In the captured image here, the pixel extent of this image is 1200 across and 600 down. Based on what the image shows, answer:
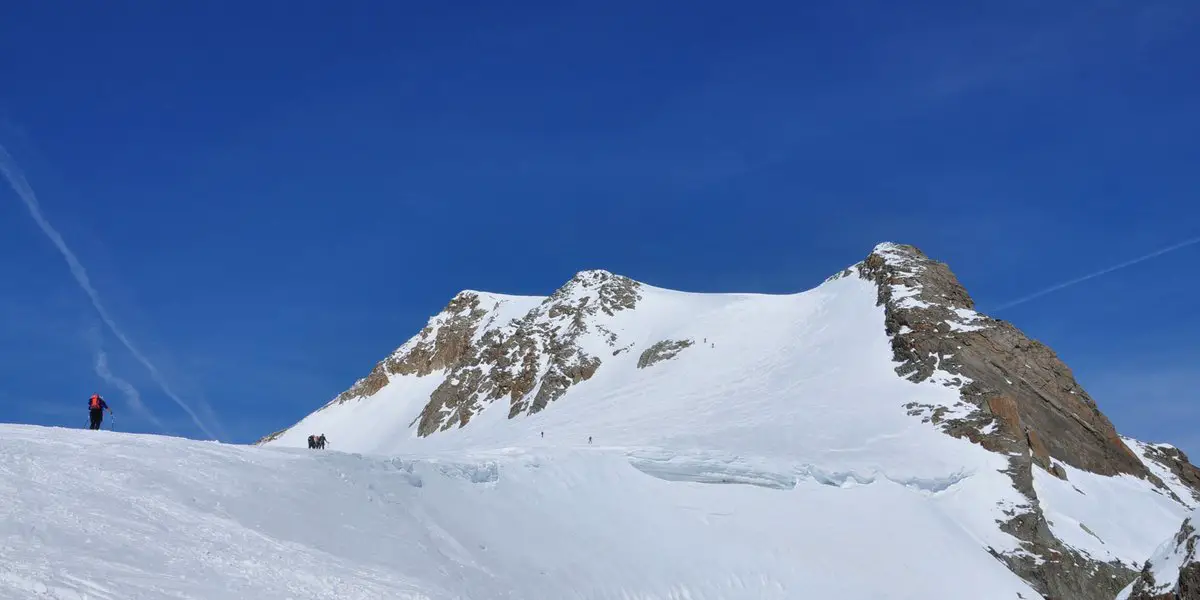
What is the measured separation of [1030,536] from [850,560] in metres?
10.1

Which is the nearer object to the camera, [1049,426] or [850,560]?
[850,560]

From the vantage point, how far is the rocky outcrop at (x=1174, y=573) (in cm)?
1412

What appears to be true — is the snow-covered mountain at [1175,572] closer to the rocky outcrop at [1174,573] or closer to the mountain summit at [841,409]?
the rocky outcrop at [1174,573]

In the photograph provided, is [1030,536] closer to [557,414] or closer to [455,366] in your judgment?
[557,414]

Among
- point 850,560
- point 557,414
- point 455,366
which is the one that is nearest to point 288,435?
point 455,366

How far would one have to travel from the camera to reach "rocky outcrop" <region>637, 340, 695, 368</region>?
241 ft

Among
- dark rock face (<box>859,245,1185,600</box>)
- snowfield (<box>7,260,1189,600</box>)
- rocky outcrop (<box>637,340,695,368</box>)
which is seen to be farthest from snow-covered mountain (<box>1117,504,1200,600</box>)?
rocky outcrop (<box>637,340,695,368</box>)

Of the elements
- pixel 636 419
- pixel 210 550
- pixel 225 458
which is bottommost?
pixel 210 550

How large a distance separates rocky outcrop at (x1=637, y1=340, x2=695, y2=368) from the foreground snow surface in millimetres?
33218

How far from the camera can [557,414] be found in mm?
69875

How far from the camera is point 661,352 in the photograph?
245ft

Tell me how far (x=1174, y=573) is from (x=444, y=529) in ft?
51.9

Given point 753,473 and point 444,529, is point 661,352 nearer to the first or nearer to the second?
point 753,473

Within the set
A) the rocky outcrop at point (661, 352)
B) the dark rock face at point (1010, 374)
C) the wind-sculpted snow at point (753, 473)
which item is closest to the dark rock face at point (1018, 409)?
the dark rock face at point (1010, 374)
